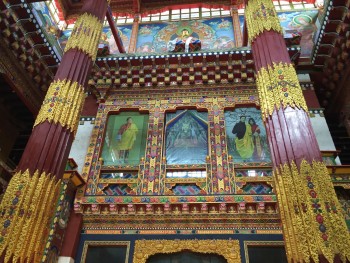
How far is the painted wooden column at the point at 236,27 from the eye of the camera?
10891 millimetres

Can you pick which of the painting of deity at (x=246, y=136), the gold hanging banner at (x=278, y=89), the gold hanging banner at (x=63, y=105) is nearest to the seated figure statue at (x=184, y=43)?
the painting of deity at (x=246, y=136)

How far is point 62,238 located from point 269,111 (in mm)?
4679

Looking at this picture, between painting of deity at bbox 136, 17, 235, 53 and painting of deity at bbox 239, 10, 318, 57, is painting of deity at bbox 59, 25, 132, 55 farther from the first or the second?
painting of deity at bbox 239, 10, 318, 57

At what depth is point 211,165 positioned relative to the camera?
26.6 ft

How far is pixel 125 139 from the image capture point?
8.93 meters

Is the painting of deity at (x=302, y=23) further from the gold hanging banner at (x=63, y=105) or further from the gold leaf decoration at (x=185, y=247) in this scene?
the gold hanging banner at (x=63, y=105)

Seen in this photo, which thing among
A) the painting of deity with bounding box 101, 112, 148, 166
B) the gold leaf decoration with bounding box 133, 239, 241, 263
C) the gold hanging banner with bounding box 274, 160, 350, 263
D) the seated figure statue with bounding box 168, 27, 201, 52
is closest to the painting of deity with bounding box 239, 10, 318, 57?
the seated figure statue with bounding box 168, 27, 201, 52

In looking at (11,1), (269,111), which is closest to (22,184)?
(269,111)

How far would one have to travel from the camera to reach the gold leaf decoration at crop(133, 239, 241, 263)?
6909 millimetres

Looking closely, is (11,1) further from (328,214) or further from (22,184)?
(328,214)

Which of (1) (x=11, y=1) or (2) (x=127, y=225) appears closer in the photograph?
(2) (x=127, y=225)

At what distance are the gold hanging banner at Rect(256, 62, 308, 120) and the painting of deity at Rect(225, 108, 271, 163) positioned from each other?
258 centimetres

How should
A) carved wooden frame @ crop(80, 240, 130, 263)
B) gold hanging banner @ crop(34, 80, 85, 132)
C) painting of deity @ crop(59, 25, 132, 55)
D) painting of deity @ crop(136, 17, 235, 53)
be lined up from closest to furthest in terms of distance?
gold hanging banner @ crop(34, 80, 85, 132) < carved wooden frame @ crop(80, 240, 130, 263) < painting of deity @ crop(136, 17, 235, 53) < painting of deity @ crop(59, 25, 132, 55)

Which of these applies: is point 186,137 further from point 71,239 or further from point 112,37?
point 112,37
